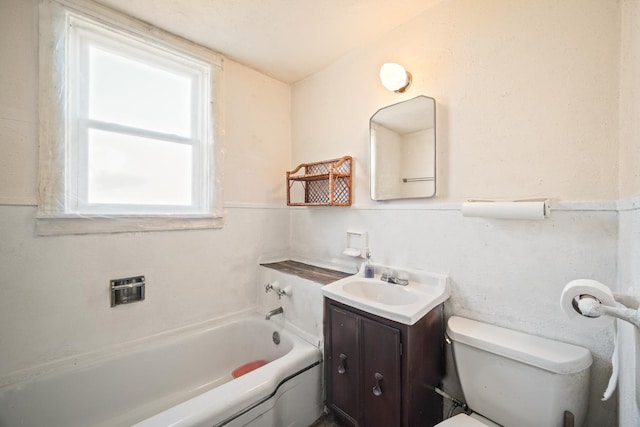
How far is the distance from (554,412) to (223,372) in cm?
181

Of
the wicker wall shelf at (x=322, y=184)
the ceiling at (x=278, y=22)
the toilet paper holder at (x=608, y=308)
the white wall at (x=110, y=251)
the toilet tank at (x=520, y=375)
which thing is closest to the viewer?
the toilet paper holder at (x=608, y=308)

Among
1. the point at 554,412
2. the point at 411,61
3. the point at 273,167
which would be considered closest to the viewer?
the point at 554,412

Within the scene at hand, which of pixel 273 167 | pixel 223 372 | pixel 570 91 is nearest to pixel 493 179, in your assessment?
pixel 570 91

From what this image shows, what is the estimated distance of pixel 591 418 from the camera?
1.00 meters

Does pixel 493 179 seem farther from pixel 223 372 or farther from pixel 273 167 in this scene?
pixel 223 372

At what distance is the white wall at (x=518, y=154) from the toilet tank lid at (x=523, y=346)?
0.07 m

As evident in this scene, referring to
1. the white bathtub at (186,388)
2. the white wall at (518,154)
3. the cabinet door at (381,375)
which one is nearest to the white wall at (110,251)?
the white bathtub at (186,388)

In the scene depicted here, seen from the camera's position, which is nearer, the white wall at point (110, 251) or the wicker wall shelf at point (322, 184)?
the white wall at point (110, 251)

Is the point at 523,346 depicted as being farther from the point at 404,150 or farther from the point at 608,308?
the point at 404,150

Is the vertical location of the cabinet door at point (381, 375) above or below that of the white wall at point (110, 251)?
below

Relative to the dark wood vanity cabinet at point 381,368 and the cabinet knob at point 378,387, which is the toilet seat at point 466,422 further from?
the cabinet knob at point 378,387

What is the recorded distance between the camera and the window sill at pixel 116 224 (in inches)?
50.8

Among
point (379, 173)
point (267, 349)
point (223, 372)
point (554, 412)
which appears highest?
point (379, 173)

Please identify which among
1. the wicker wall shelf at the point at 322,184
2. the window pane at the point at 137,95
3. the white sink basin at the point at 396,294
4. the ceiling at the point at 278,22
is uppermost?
the ceiling at the point at 278,22
